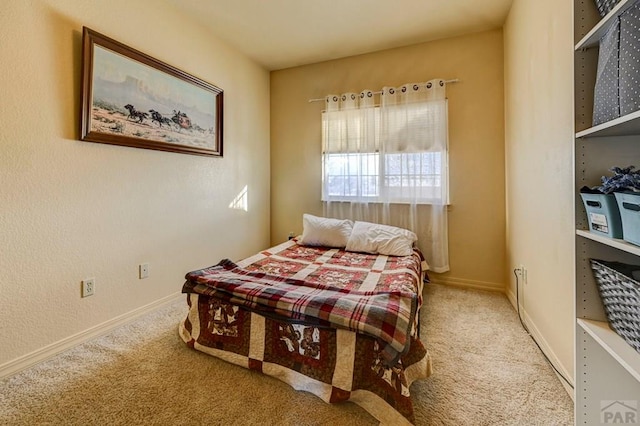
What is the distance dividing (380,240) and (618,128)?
1846 mm

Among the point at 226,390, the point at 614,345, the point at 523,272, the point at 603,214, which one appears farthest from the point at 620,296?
the point at 226,390

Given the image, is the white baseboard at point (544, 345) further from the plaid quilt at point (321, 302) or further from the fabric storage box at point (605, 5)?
the fabric storage box at point (605, 5)

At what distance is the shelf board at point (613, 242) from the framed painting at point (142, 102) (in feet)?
8.57

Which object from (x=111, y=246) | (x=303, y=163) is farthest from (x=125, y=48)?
(x=303, y=163)

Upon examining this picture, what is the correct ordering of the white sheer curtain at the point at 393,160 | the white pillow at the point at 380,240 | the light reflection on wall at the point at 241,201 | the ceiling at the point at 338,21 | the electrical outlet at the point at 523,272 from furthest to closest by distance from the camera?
the light reflection on wall at the point at 241,201
the white sheer curtain at the point at 393,160
the white pillow at the point at 380,240
the ceiling at the point at 338,21
the electrical outlet at the point at 523,272

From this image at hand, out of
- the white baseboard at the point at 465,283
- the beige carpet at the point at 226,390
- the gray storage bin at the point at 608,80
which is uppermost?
the gray storage bin at the point at 608,80

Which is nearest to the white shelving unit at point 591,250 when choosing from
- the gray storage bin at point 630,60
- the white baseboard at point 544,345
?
the gray storage bin at point 630,60

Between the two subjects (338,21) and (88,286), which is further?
(338,21)

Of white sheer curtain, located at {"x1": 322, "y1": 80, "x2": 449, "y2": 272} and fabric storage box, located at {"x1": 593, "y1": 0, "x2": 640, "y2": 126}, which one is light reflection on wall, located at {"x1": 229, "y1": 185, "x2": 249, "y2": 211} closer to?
white sheer curtain, located at {"x1": 322, "y1": 80, "x2": 449, "y2": 272}

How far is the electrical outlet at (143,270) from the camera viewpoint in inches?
86.9

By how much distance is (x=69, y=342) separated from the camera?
1.77 meters

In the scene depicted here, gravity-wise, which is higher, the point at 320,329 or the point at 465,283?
the point at 320,329

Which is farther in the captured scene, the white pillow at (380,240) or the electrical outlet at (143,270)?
the white pillow at (380,240)

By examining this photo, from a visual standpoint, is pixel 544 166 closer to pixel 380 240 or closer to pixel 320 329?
pixel 380 240
